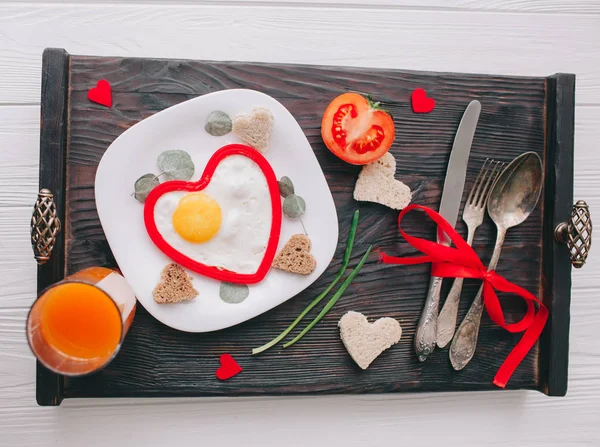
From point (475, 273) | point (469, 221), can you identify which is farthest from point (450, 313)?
point (469, 221)

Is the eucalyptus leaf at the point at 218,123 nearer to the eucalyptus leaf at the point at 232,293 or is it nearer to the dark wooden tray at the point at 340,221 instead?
the dark wooden tray at the point at 340,221

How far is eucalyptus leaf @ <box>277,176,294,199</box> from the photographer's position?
1.18 m

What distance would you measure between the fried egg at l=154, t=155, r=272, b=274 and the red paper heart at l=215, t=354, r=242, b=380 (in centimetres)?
21

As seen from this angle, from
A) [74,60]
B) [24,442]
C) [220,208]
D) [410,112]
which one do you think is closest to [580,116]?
[410,112]

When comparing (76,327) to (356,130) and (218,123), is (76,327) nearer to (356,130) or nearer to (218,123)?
(218,123)

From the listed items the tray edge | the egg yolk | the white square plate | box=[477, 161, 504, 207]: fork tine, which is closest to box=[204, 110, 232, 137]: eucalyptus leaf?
the white square plate

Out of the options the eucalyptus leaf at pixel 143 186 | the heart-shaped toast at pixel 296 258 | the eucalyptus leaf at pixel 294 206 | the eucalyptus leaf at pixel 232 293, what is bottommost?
the eucalyptus leaf at pixel 232 293

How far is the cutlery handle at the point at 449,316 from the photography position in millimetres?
1226

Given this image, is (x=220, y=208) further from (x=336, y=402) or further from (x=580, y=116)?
(x=580, y=116)

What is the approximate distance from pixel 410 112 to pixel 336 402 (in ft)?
2.52

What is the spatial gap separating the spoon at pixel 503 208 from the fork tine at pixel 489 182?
0.01 meters

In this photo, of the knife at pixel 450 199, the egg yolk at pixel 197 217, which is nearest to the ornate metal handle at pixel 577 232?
the knife at pixel 450 199

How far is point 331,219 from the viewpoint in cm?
119

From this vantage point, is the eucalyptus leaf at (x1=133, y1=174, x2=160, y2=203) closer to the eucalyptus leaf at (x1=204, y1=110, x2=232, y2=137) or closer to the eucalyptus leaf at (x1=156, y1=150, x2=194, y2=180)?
the eucalyptus leaf at (x1=156, y1=150, x2=194, y2=180)
